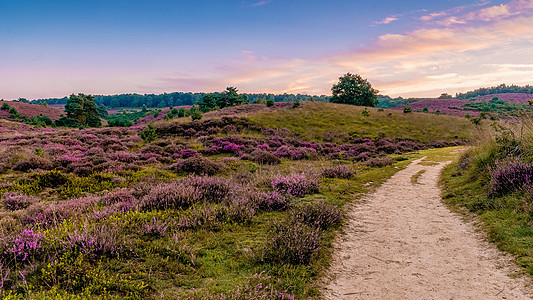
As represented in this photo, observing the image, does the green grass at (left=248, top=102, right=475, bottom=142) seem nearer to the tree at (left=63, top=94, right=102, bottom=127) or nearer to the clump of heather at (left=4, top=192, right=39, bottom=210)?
the clump of heather at (left=4, top=192, right=39, bottom=210)

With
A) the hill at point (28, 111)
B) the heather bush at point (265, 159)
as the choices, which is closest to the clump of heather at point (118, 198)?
the heather bush at point (265, 159)

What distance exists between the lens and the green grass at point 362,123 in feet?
125

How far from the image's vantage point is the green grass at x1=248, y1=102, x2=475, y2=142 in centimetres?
3819

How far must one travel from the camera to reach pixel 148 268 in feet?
13.9

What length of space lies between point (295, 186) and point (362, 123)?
37.7 meters

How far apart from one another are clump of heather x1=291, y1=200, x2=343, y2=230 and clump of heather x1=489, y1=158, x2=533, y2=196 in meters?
5.06

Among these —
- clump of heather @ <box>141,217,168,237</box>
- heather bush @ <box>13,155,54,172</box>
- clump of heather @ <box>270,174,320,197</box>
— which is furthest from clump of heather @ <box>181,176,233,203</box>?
heather bush @ <box>13,155,54,172</box>

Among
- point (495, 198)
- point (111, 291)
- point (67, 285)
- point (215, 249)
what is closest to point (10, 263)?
point (67, 285)

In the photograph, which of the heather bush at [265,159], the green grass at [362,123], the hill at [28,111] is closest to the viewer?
the heather bush at [265,159]

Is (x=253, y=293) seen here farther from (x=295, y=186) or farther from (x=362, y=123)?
(x=362, y=123)

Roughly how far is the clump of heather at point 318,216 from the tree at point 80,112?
2976 inches

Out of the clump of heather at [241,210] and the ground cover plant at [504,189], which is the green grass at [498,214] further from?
the clump of heather at [241,210]

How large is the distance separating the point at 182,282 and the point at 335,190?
24.7 feet

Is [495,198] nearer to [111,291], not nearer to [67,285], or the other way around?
[111,291]
